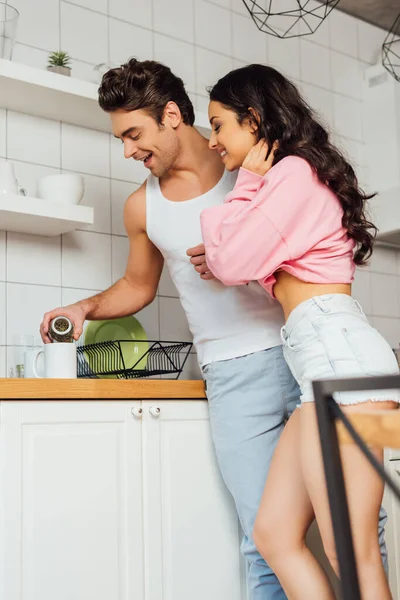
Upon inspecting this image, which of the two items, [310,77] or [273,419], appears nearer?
[273,419]

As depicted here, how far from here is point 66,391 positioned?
74.4 inches

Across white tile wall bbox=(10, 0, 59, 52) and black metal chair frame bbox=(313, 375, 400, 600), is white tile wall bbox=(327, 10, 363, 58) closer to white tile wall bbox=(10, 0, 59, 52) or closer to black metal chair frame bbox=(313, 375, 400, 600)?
white tile wall bbox=(10, 0, 59, 52)

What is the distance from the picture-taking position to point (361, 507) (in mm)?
1467

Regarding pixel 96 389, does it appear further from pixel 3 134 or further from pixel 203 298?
pixel 3 134

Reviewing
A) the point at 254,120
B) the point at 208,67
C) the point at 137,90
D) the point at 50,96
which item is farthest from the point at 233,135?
the point at 208,67

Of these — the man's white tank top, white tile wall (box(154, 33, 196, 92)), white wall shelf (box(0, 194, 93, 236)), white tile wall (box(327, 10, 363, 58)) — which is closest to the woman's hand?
the man's white tank top

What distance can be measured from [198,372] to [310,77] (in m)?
1.50

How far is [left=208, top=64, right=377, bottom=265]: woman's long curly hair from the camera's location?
1.72 m

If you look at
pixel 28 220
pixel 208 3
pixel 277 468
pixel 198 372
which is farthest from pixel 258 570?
pixel 208 3

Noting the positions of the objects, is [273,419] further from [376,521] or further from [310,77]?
[310,77]

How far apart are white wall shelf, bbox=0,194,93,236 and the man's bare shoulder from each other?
0.23 m

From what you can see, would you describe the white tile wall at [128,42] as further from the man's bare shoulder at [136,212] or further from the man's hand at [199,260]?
the man's hand at [199,260]

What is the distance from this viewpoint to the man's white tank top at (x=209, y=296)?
6.74ft

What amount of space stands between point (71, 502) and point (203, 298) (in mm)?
625
